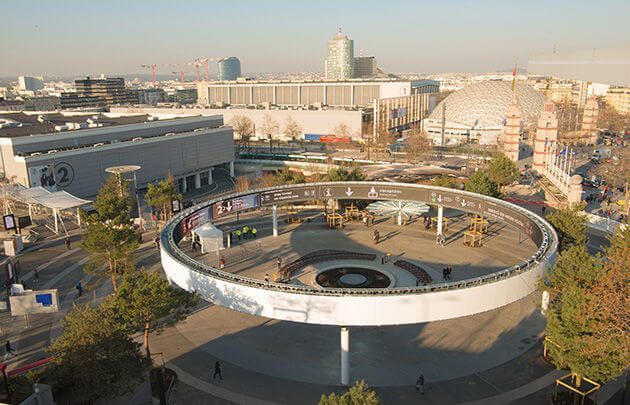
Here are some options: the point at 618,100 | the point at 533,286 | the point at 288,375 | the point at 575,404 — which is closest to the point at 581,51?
the point at 533,286

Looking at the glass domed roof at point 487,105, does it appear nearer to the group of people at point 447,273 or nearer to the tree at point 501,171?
the tree at point 501,171

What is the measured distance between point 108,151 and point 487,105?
96585 mm

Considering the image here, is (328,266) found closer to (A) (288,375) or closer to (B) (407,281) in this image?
(B) (407,281)

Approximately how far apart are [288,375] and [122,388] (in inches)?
308

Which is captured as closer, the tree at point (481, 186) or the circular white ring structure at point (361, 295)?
the circular white ring structure at point (361, 295)

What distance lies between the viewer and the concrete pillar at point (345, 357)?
22.2 m

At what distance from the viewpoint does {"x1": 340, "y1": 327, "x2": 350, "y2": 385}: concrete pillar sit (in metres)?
22.2

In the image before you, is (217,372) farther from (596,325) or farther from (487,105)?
(487,105)

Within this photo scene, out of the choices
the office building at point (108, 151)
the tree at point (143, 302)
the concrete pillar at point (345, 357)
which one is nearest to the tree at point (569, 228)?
the concrete pillar at point (345, 357)

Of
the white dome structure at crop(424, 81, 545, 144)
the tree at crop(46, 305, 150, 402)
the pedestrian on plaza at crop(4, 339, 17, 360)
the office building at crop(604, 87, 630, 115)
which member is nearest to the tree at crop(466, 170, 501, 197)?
the tree at crop(46, 305, 150, 402)

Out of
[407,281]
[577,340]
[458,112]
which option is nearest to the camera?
[577,340]

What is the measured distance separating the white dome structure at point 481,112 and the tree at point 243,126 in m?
46.7

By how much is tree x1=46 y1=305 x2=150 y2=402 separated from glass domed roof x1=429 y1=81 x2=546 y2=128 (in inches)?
4515

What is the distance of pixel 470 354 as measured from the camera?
989 inches
